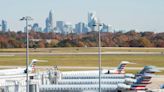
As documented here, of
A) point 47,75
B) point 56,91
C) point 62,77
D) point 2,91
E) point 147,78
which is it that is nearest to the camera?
point 2,91

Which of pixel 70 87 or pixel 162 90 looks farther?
pixel 162 90

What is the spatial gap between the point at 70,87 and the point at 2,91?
8608 mm

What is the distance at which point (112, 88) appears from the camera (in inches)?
2005

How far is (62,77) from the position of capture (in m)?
62.6

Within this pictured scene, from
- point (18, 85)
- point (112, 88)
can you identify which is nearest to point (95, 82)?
point (112, 88)

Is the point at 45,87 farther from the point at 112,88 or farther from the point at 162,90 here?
the point at 162,90

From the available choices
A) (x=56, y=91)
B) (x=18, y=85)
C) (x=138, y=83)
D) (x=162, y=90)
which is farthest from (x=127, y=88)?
(x=18, y=85)

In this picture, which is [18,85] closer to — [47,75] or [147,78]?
[47,75]

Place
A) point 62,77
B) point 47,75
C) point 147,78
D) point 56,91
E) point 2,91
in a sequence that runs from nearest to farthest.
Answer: point 2,91 → point 56,91 → point 147,78 → point 47,75 → point 62,77

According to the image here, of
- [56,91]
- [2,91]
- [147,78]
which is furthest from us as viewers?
[147,78]

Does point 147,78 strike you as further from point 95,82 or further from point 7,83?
point 7,83

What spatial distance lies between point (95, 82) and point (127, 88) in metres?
6.00

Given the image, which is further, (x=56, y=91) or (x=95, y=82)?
(x=95, y=82)

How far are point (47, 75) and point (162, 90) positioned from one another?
14897 millimetres
